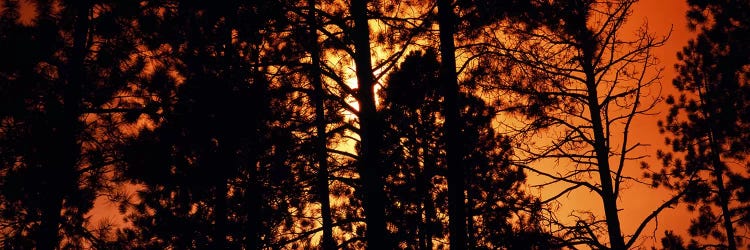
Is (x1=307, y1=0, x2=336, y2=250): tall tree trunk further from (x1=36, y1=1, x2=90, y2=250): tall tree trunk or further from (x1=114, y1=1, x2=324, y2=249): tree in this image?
(x1=36, y1=1, x2=90, y2=250): tall tree trunk

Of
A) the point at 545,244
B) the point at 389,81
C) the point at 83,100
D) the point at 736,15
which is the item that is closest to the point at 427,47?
the point at 545,244

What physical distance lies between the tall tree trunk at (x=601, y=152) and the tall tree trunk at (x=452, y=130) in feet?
6.19

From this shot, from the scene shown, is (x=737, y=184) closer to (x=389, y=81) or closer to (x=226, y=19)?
(x=389, y=81)

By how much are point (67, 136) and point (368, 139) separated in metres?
3.72

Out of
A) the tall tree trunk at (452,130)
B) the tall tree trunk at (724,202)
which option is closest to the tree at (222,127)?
the tall tree trunk at (452,130)

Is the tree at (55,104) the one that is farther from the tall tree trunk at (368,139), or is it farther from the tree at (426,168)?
the tree at (426,168)

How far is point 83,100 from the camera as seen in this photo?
6.21m

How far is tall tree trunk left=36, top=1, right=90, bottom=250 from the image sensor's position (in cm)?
573

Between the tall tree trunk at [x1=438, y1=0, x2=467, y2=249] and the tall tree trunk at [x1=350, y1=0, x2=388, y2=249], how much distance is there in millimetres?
964

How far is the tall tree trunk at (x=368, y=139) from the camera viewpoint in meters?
6.44

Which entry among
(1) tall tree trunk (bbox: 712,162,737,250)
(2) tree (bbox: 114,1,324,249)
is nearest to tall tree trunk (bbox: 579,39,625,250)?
(2) tree (bbox: 114,1,324,249)

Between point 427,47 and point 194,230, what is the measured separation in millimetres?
4945

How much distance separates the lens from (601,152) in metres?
6.71

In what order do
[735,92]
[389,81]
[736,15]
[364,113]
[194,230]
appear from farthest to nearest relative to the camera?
[389,81] < [735,92] < [736,15] < [194,230] < [364,113]
